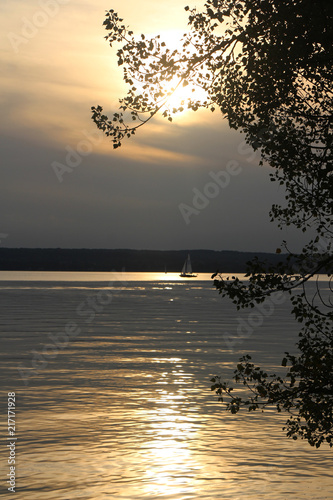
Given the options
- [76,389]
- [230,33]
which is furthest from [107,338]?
[230,33]

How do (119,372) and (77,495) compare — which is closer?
(77,495)

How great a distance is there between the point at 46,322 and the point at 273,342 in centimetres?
2243

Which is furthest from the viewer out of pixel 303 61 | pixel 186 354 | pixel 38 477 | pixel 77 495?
pixel 186 354

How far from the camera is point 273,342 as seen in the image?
48.9 meters

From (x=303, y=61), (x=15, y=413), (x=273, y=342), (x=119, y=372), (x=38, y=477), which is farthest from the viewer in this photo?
(x=273, y=342)

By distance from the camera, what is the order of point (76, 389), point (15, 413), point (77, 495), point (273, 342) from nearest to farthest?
1. point (77, 495)
2. point (15, 413)
3. point (76, 389)
4. point (273, 342)

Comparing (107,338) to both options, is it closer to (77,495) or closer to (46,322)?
(46,322)

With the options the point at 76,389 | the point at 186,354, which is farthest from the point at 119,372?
the point at 186,354

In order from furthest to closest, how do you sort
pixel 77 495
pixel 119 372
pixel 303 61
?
1. pixel 119 372
2. pixel 77 495
3. pixel 303 61

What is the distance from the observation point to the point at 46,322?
210 feet

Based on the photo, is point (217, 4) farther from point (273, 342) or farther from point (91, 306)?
point (91, 306)

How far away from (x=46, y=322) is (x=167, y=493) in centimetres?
4972

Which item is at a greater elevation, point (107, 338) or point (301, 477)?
point (107, 338)

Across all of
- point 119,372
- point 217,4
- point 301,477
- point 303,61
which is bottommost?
point 301,477
